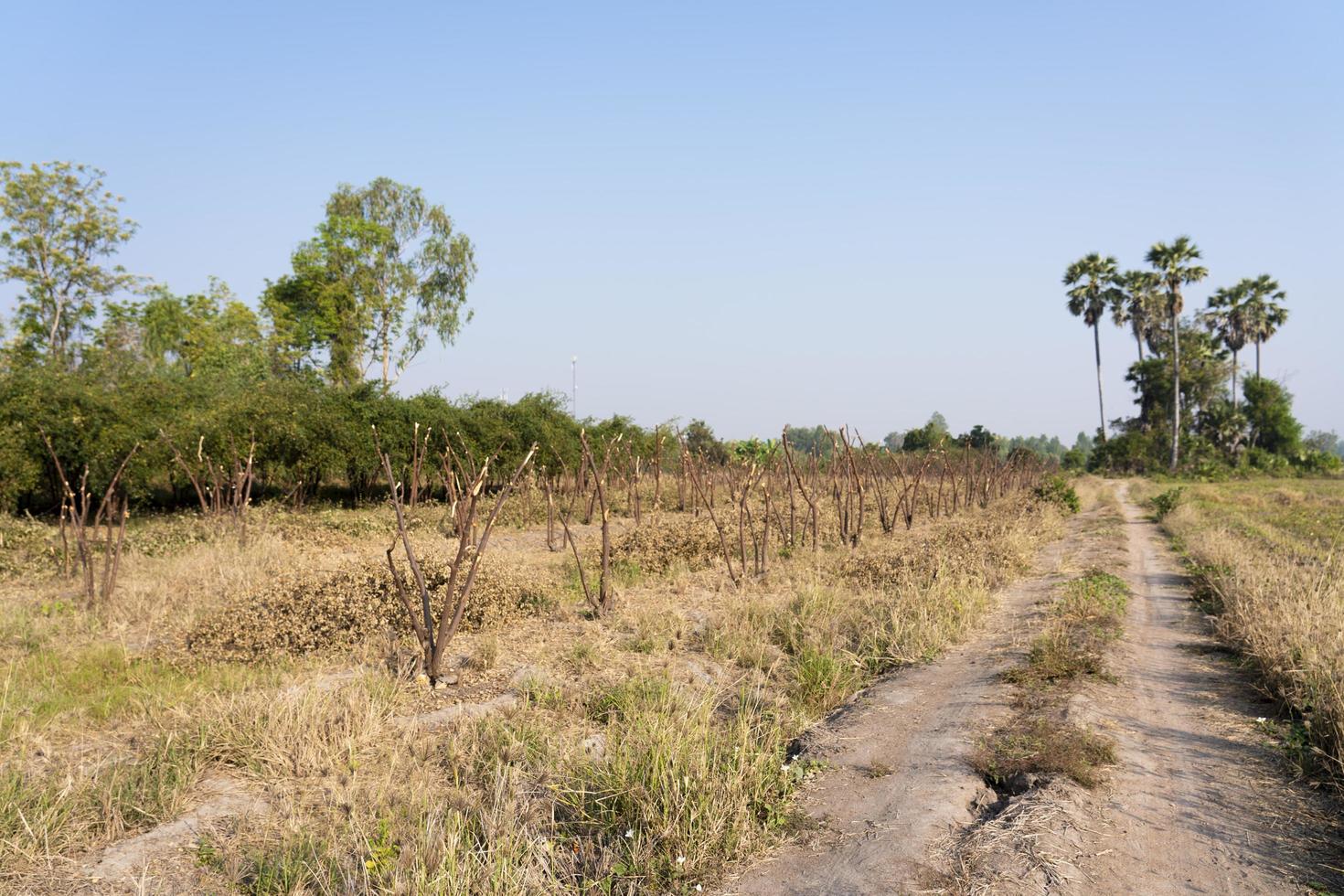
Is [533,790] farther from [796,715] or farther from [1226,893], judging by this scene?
[1226,893]

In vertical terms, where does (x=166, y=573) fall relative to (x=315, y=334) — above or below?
below

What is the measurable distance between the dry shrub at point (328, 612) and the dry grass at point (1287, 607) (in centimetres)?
716

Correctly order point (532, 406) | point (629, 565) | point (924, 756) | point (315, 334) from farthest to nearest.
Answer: point (315, 334)
point (532, 406)
point (629, 565)
point (924, 756)

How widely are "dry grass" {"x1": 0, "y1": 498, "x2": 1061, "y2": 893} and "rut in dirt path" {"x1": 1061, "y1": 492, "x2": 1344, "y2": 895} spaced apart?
1767 mm

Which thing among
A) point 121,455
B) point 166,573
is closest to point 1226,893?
point 166,573

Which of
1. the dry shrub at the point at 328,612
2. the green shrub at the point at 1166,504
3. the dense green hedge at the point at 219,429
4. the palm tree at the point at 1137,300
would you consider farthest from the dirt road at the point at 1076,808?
the palm tree at the point at 1137,300

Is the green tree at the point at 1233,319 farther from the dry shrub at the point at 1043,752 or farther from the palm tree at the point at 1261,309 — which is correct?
the dry shrub at the point at 1043,752

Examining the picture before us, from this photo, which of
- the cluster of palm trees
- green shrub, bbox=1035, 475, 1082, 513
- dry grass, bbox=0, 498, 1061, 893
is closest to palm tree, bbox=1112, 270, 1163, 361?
the cluster of palm trees

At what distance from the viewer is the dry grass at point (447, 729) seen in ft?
13.4

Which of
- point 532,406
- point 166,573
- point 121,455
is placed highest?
point 532,406

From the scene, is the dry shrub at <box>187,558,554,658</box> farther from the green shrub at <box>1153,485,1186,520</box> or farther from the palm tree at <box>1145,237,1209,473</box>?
the palm tree at <box>1145,237,1209,473</box>

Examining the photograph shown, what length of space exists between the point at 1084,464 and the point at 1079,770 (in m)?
59.8

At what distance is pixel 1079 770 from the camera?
4.92 metres

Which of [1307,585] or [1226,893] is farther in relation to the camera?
[1307,585]
